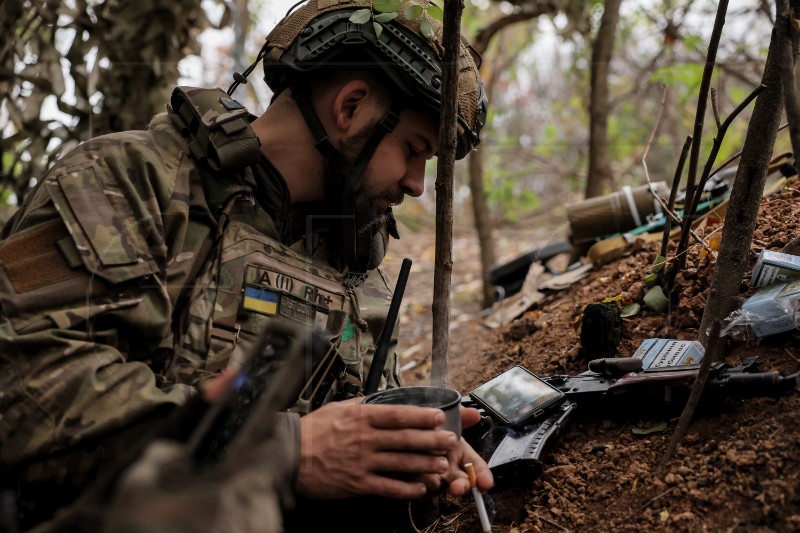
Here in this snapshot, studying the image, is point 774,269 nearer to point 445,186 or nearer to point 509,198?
point 445,186

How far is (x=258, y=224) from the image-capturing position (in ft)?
8.00

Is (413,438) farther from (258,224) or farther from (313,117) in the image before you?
(313,117)

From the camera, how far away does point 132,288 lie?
6.53 ft

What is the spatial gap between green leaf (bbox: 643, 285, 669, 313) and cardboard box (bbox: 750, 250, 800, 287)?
17.4 inches

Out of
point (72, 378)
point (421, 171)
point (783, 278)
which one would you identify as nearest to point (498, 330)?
point (421, 171)

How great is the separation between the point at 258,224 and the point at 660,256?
1568 mm

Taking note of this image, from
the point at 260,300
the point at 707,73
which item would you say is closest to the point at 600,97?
the point at 707,73

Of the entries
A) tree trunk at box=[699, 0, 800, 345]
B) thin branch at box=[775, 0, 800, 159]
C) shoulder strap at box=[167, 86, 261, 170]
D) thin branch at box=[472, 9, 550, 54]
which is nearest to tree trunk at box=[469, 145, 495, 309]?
thin branch at box=[472, 9, 550, 54]

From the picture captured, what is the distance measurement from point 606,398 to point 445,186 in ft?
2.75

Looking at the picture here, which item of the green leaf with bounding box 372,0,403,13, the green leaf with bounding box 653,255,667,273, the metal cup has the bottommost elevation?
the metal cup

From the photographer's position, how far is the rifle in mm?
1904

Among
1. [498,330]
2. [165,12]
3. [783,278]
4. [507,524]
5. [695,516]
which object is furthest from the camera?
[165,12]

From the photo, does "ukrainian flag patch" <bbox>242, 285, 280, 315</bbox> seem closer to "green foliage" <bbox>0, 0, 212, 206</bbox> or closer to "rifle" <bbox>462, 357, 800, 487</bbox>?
"rifle" <bbox>462, 357, 800, 487</bbox>

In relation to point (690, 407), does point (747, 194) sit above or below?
above
